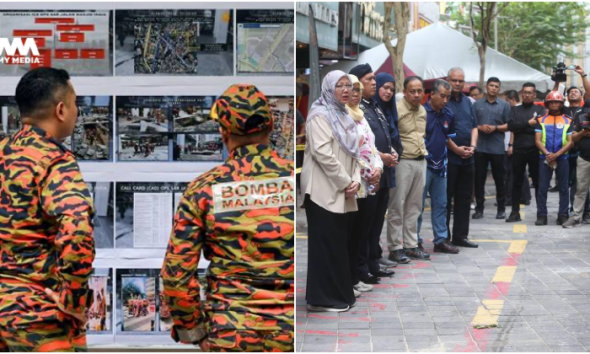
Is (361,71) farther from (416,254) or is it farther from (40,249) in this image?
(40,249)

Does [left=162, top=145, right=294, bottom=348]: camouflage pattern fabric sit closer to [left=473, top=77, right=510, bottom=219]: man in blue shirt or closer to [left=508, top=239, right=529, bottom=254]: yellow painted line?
[left=508, top=239, right=529, bottom=254]: yellow painted line

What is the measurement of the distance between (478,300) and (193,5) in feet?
10.2

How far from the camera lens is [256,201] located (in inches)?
128

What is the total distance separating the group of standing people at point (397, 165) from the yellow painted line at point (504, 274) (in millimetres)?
752

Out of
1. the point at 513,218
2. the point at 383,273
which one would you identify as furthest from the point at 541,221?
the point at 383,273

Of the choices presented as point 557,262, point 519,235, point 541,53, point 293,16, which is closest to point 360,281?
point 557,262

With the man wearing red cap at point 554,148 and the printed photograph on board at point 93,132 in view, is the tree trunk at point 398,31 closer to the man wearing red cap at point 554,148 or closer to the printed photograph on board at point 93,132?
the man wearing red cap at point 554,148

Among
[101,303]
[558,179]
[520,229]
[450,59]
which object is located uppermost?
[450,59]

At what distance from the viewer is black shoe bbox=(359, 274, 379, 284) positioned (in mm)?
7078

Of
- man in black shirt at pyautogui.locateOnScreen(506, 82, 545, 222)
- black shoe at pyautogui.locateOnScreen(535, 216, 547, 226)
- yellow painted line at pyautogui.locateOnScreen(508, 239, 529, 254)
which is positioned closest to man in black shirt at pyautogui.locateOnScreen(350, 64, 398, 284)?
yellow painted line at pyautogui.locateOnScreen(508, 239, 529, 254)

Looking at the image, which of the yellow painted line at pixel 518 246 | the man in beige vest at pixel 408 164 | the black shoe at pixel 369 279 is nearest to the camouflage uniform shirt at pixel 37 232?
the black shoe at pixel 369 279

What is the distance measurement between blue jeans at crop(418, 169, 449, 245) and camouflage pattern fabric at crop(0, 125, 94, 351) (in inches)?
219

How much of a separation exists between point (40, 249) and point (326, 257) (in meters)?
2.96

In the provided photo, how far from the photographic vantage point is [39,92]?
3.53m
